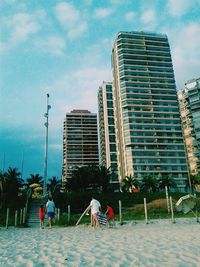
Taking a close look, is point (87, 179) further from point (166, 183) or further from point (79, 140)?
point (79, 140)

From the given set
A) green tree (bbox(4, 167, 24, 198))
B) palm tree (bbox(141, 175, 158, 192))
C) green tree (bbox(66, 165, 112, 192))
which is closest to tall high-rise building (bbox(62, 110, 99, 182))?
palm tree (bbox(141, 175, 158, 192))

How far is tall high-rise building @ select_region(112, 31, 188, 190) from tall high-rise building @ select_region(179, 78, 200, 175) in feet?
17.6

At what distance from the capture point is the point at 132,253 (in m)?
6.13

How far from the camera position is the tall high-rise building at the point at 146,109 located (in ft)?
266

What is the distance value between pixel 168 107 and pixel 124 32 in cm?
2971

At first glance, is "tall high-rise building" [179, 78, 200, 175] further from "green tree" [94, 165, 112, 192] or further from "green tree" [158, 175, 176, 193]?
"green tree" [94, 165, 112, 192]

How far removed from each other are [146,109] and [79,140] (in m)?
42.6

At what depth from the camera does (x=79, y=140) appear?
121 meters

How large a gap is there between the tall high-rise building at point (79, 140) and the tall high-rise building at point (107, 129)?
17.8m

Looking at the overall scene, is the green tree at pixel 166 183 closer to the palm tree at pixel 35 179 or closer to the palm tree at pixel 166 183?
the palm tree at pixel 166 183

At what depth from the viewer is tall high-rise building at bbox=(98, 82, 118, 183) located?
90.7 meters

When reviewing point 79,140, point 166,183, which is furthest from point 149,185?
point 79,140

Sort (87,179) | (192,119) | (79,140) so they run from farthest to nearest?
(79,140)
(192,119)
(87,179)

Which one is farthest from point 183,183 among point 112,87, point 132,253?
point 132,253
